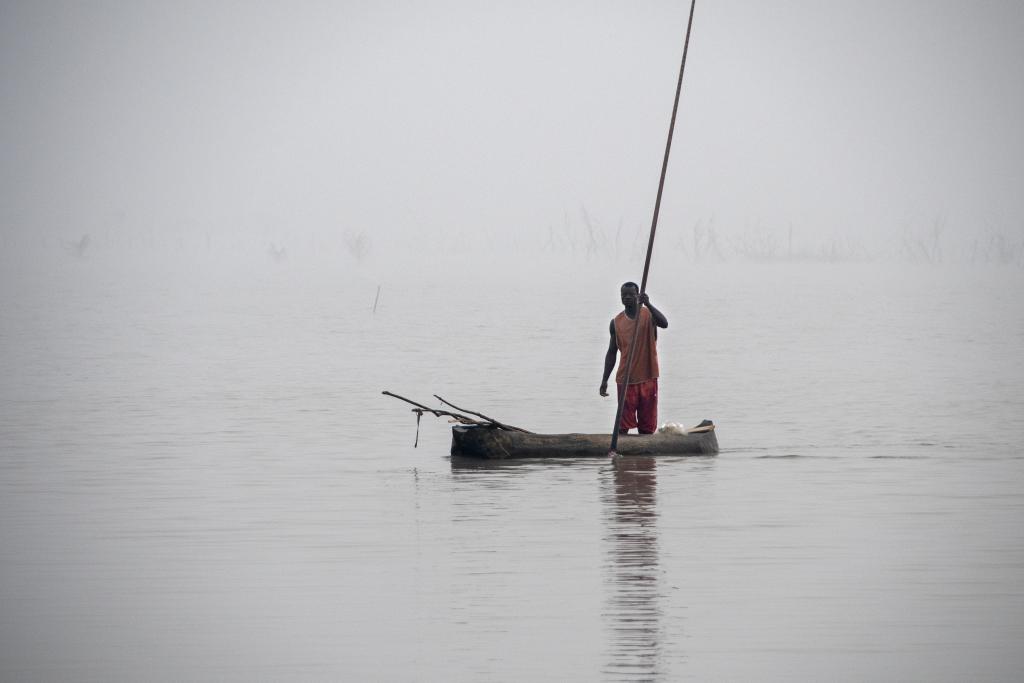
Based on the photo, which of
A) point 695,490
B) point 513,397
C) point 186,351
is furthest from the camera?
point 186,351

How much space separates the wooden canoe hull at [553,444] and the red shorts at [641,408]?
0.30 m

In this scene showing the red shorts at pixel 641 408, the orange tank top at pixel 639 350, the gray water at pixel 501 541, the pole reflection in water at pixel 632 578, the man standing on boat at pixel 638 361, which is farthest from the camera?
the red shorts at pixel 641 408

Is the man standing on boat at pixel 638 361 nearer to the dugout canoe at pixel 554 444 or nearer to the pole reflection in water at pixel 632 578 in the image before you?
the dugout canoe at pixel 554 444

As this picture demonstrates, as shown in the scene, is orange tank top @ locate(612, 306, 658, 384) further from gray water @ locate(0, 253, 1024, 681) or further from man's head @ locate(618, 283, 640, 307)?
gray water @ locate(0, 253, 1024, 681)

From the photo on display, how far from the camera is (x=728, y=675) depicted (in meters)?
7.56

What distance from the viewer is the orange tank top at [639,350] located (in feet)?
50.1

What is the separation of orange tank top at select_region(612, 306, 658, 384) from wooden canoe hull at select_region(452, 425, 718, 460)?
0.52 metres

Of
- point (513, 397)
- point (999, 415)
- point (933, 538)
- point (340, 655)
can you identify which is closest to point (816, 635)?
point (340, 655)

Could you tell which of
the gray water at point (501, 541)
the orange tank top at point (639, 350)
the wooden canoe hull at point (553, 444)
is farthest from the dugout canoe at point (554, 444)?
the orange tank top at point (639, 350)

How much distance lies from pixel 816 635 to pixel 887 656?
1.48 feet

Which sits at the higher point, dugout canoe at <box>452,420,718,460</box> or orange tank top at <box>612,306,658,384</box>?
orange tank top at <box>612,306,658,384</box>

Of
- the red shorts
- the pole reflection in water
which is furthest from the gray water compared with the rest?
the red shorts

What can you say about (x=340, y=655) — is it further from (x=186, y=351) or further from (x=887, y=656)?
(x=186, y=351)

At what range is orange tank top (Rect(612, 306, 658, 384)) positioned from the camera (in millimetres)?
15281
